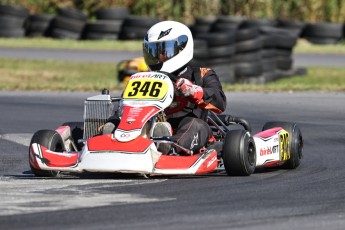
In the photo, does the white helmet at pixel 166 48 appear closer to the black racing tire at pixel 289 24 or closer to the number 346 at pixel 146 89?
the number 346 at pixel 146 89

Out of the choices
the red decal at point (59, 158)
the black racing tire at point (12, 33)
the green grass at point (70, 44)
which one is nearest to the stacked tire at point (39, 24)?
the black racing tire at point (12, 33)

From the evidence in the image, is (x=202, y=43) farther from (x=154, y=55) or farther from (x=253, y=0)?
(x=253, y=0)

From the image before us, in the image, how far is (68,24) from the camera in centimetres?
2575

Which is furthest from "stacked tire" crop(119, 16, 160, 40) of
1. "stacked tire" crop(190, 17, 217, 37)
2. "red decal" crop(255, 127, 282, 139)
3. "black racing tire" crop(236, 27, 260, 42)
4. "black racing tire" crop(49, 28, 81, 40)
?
"red decal" crop(255, 127, 282, 139)

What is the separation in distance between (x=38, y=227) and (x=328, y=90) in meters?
10.7

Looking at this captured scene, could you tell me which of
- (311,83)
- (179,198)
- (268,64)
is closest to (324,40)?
(311,83)

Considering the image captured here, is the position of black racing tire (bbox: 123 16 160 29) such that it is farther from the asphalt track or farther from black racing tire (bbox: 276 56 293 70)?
black racing tire (bbox: 276 56 293 70)

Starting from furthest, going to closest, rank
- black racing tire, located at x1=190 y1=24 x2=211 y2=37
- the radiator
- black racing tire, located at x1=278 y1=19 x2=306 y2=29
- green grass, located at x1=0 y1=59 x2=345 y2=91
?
black racing tire, located at x1=278 y1=19 x2=306 y2=29
black racing tire, located at x1=190 y1=24 x2=211 y2=37
green grass, located at x1=0 y1=59 x2=345 y2=91
the radiator

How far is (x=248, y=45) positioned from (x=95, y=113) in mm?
10038

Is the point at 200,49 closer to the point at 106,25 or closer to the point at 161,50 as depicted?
the point at 161,50

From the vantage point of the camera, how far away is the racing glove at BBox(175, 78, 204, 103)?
7277mm

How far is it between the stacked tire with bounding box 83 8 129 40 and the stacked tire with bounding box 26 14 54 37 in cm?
100

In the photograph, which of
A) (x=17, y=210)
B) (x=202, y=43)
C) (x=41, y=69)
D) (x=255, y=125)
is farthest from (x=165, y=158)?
(x=41, y=69)

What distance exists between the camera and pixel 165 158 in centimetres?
687
